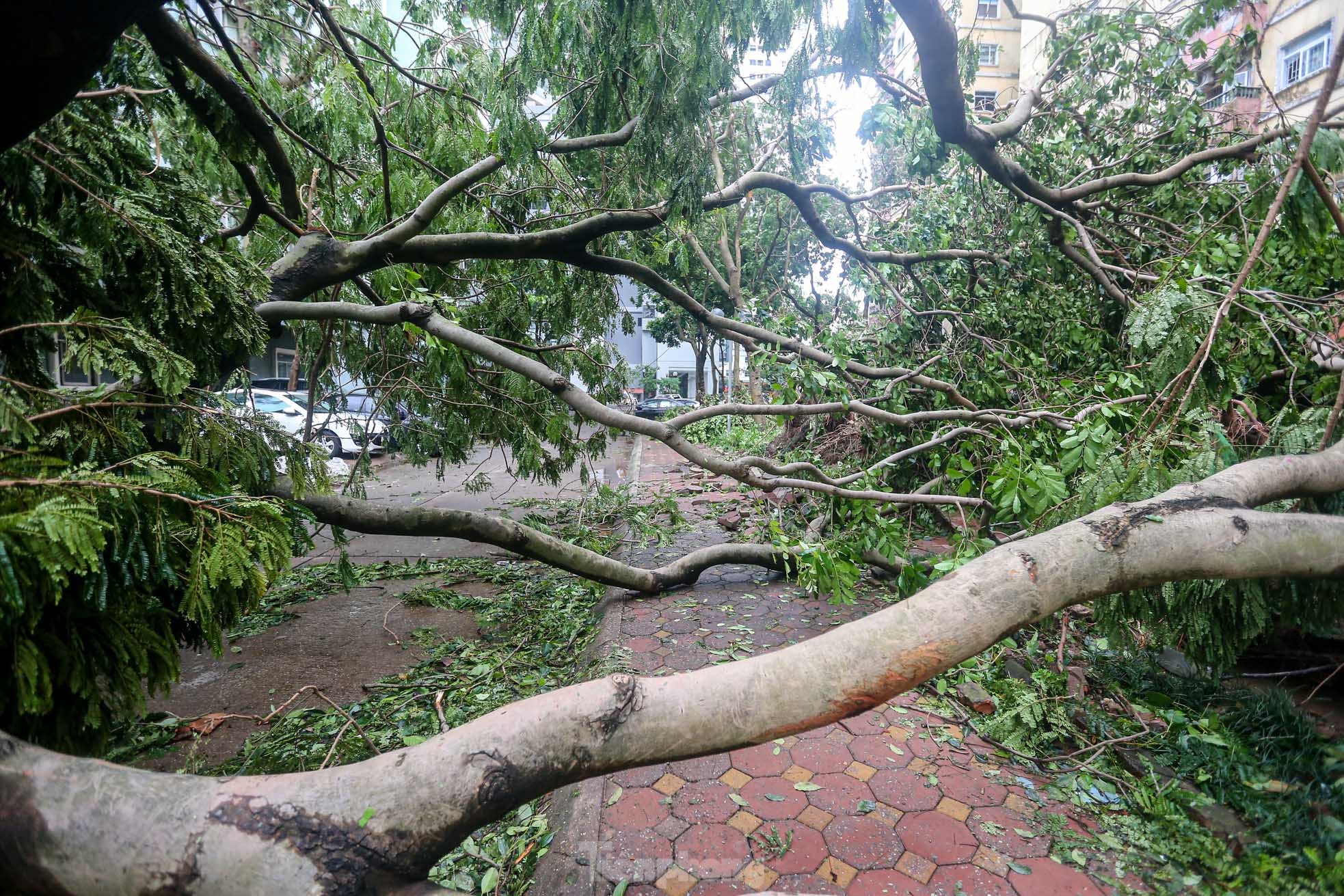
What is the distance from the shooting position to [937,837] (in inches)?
97.3

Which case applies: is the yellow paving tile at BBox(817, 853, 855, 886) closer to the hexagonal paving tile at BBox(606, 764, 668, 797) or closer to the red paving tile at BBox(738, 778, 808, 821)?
the red paving tile at BBox(738, 778, 808, 821)

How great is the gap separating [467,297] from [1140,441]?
5134 millimetres

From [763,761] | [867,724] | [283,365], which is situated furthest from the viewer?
[283,365]

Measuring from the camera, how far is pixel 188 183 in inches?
111

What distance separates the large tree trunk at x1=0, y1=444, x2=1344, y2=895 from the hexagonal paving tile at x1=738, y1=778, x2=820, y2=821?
4.27 ft

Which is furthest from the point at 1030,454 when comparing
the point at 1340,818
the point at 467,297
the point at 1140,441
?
the point at 467,297

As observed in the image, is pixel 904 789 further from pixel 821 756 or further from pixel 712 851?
pixel 712 851

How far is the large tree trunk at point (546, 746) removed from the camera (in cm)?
121

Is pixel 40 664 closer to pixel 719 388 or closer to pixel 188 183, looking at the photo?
pixel 188 183

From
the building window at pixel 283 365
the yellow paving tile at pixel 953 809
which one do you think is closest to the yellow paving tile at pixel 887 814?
the yellow paving tile at pixel 953 809

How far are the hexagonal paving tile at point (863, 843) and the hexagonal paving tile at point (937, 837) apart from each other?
0.06 metres

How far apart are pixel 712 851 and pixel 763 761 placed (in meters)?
0.67

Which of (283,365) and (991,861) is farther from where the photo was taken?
(283,365)

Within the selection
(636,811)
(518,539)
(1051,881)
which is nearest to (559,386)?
(518,539)
